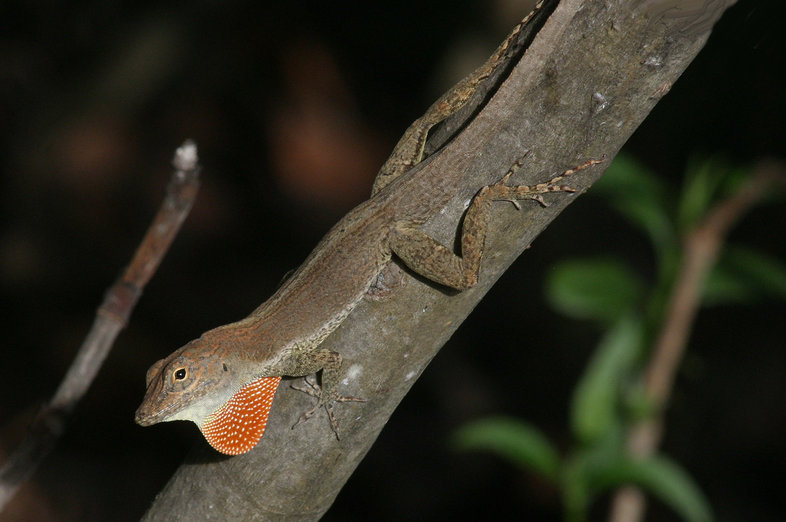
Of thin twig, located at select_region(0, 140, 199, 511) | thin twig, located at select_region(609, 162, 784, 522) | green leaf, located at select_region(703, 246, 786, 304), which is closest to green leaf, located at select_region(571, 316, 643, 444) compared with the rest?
thin twig, located at select_region(609, 162, 784, 522)

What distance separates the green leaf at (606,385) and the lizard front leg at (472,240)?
106 cm

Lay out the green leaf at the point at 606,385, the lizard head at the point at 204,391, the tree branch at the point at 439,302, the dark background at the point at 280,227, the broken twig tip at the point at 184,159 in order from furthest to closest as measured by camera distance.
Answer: the dark background at the point at 280,227 → the green leaf at the point at 606,385 → the lizard head at the point at 204,391 → the broken twig tip at the point at 184,159 → the tree branch at the point at 439,302

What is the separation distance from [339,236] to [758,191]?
5.16ft

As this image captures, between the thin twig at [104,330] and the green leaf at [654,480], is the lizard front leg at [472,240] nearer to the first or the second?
the thin twig at [104,330]

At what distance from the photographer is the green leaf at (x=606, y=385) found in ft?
8.73

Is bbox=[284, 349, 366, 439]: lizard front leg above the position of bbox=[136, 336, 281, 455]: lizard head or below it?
above

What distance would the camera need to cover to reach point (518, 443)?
2756 millimetres

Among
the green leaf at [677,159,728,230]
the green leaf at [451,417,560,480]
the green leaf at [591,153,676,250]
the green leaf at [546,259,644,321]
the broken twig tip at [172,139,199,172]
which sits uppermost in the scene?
the green leaf at [677,159,728,230]

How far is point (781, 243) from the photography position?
3.92m


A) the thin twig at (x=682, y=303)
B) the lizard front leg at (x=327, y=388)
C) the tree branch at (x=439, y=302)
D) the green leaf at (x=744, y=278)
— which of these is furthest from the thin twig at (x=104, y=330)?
the green leaf at (x=744, y=278)

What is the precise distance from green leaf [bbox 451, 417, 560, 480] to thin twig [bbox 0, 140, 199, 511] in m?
1.47

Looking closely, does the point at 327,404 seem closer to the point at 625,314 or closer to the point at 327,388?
the point at 327,388

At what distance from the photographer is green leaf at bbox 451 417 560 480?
2.72m

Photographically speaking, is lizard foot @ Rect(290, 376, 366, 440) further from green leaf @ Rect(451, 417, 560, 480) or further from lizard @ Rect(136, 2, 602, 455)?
green leaf @ Rect(451, 417, 560, 480)
